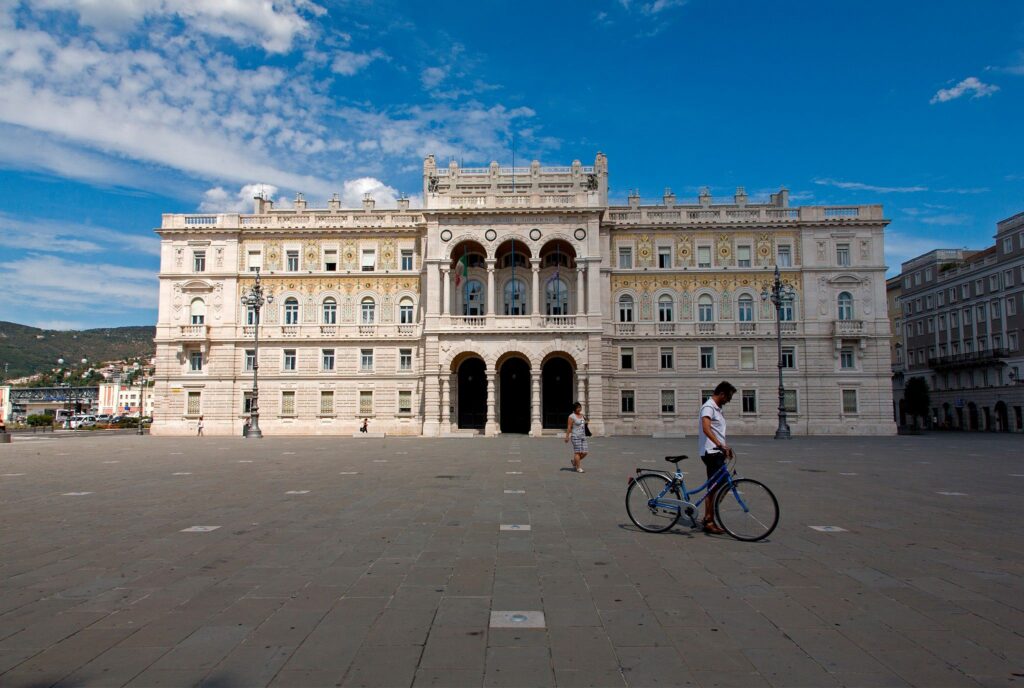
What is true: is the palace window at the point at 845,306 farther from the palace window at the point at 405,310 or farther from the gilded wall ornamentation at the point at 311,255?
the gilded wall ornamentation at the point at 311,255

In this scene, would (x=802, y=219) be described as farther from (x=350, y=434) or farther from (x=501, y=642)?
(x=501, y=642)

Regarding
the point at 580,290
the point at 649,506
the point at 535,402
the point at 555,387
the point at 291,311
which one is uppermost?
the point at 580,290

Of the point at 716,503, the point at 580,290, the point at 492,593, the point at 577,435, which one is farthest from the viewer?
the point at 580,290

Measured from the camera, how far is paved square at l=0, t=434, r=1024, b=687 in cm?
465

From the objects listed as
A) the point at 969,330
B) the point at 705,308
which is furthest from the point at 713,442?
the point at 969,330

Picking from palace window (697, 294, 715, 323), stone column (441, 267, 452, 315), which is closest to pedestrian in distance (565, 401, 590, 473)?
stone column (441, 267, 452, 315)

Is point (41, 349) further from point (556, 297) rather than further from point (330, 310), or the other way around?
point (556, 297)

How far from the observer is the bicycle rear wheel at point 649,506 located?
31.3 feet

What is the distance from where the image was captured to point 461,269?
48906mm

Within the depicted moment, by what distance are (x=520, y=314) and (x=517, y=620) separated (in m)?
44.0

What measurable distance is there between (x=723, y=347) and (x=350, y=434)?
89.8 ft

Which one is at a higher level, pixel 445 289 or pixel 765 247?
pixel 765 247

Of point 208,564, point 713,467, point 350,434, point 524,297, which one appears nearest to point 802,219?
point 524,297

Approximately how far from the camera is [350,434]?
49094 mm
